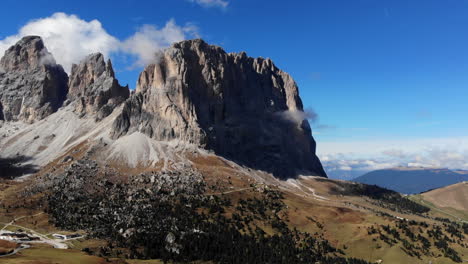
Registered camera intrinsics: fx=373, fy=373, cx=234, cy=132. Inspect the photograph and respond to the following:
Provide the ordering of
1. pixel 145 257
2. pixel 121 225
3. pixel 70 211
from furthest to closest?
pixel 70 211 → pixel 121 225 → pixel 145 257

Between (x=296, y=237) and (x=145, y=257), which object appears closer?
(x=145, y=257)

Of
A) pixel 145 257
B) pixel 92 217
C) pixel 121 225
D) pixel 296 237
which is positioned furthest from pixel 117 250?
pixel 296 237

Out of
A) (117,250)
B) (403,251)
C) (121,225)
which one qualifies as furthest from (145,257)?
(403,251)

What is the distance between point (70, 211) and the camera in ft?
633

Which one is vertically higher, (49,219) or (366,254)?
(49,219)

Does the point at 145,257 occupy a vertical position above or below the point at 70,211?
below

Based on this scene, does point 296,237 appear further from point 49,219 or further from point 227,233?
point 49,219

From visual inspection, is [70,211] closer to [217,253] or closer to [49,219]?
[49,219]

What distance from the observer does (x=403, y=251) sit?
184 meters

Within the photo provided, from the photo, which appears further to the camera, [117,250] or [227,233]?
[227,233]

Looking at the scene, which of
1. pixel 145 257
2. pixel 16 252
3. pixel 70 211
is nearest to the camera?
pixel 16 252

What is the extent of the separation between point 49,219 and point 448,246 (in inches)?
8062

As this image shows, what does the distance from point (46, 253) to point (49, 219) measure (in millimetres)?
62304

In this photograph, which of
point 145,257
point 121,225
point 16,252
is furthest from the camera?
point 121,225
